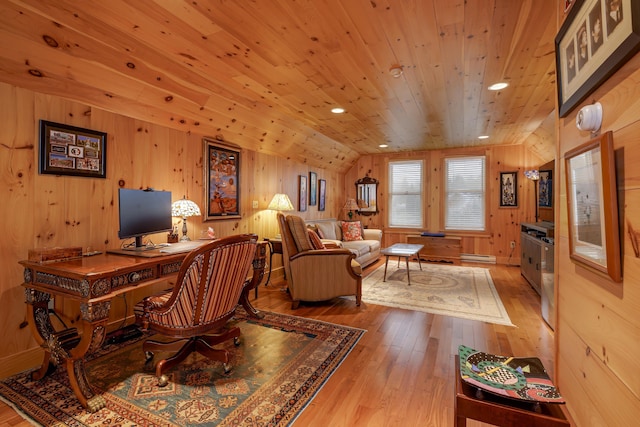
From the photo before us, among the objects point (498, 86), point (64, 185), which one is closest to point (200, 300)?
point (64, 185)

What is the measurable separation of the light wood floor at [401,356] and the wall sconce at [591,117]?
160 centimetres

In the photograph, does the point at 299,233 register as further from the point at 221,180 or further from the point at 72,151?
the point at 72,151

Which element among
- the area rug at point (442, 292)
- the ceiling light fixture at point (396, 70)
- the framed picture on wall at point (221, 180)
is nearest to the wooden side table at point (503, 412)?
the area rug at point (442, 292)

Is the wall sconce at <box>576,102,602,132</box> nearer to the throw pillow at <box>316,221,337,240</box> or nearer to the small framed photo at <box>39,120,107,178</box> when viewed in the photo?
the small framed photo at <box>39,120,107,178</box>

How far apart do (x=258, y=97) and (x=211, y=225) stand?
1.63m

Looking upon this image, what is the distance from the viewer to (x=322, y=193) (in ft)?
21.3

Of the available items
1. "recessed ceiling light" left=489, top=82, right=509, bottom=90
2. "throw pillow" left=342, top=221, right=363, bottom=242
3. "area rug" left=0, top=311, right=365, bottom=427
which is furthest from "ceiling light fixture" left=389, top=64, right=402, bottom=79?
"throw pillow" left=342, top=221, right=363, bottom=242

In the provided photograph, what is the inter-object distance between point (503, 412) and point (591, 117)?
1.05 meters

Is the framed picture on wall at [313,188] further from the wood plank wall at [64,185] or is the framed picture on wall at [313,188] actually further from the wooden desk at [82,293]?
the wooden desk at [82,293]

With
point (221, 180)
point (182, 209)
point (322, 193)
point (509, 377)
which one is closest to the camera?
point (509, 377)

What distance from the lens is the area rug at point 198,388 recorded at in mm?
1698

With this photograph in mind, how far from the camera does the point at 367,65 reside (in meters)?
2.67

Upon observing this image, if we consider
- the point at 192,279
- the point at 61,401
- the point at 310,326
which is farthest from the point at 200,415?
the point at 310,326

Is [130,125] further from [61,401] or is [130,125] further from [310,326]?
[310,326]
